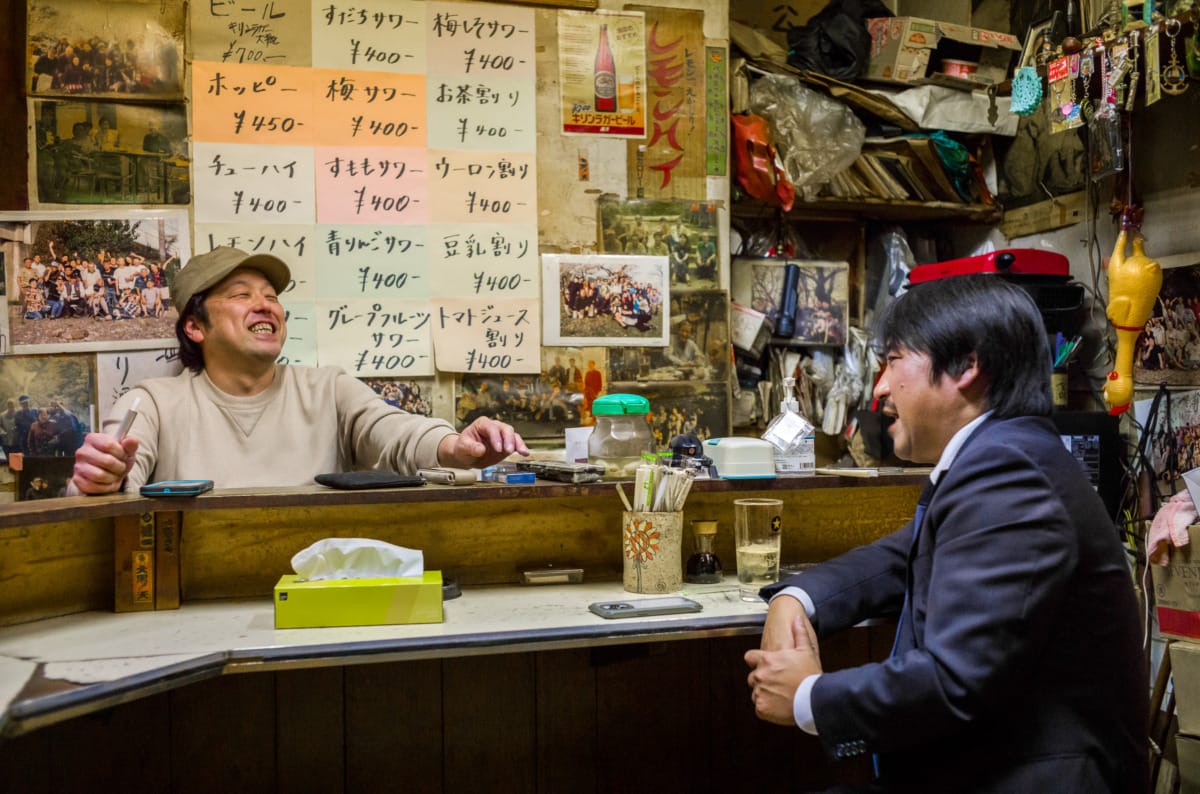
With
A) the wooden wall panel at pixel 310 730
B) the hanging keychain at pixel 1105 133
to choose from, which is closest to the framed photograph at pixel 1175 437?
the hanging keychain at pixel 1105 133

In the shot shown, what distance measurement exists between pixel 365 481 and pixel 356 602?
309 mm

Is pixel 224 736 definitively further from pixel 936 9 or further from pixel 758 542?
pixel 936 9

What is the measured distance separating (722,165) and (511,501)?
→ 178 centimetres

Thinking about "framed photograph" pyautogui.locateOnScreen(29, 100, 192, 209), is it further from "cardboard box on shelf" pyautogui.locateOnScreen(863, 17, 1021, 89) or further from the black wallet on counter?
"cardboard box on shelf" pyautogui.locateOnScreen(863, 17, 1021, 89)

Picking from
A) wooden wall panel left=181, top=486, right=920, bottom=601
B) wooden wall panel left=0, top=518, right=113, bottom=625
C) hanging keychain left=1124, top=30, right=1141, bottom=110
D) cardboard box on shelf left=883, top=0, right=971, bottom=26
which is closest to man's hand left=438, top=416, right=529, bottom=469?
wooden wall panel left=181, top=486, right=920, bottom=601

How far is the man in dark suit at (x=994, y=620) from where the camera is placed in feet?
3.93

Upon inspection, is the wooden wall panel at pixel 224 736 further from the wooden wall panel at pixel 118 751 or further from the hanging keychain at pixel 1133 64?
the hanging keychain at pixel 1133 64

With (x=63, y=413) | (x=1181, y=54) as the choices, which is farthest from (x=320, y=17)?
(x=1181, y=54)

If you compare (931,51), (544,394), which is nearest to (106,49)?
(544,394)

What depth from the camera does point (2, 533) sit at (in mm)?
1552

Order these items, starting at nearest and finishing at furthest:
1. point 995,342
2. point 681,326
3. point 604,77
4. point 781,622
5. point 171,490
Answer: point 995,342 → point 781,622 → point 171,490 → point 604,77 → point 681,326

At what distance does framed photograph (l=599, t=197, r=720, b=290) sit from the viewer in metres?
3.09

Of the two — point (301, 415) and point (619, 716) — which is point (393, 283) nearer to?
point (301, 415)

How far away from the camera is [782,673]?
1.41 m
